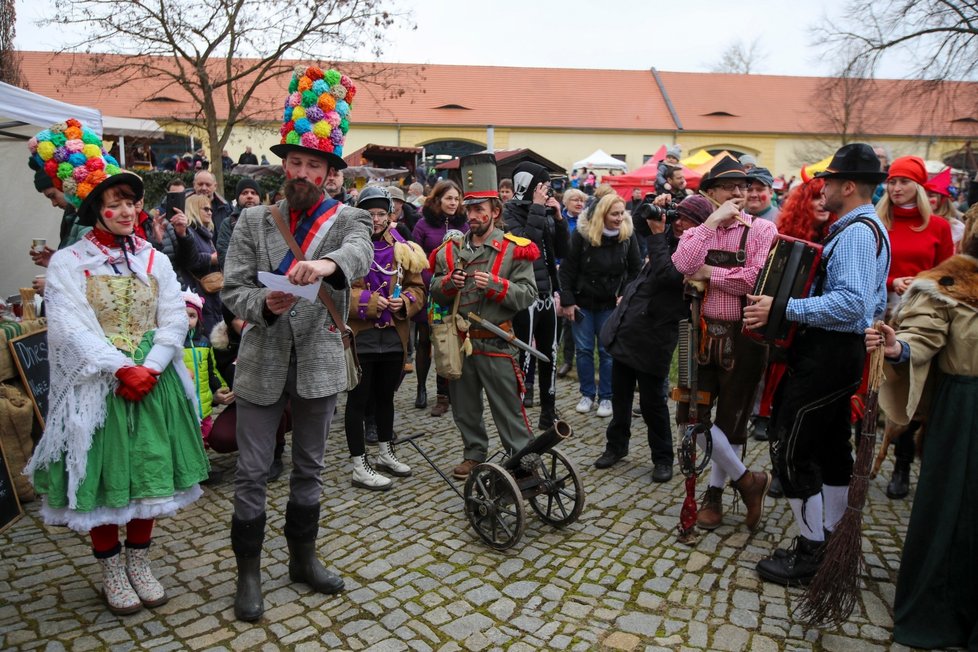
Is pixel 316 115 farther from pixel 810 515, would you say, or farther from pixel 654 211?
pixel 810 515

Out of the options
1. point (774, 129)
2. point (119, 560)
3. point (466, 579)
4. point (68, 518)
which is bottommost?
Result: point (466, 579)

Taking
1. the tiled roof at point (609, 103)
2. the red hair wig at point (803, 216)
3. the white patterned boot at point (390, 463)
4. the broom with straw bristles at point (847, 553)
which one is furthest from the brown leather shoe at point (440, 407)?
the tiled roof at point (609, 103)

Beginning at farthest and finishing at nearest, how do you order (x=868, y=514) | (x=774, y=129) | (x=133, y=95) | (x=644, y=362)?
1. (x=774, y=129)
2. (x=133, y=95)
3. (x=644, y=362)
4. (x=868, y=514)

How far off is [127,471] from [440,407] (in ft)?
12.7

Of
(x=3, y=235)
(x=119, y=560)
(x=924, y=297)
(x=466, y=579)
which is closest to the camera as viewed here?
(x=924, y=297)

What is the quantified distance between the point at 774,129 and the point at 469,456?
112 ft

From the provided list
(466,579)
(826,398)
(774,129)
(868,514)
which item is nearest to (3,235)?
(466,579)

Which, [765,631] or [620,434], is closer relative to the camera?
[765,631]

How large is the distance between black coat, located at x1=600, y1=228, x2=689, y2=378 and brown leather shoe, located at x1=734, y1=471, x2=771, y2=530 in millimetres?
982

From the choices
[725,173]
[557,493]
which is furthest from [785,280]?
[557,493]

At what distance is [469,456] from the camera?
482 cm

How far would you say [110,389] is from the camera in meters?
3.24

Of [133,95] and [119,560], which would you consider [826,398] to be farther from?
[133,95]

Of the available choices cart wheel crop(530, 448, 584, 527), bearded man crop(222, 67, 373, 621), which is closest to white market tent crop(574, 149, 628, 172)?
cart wheel crop(530, 448, 584, 527)
